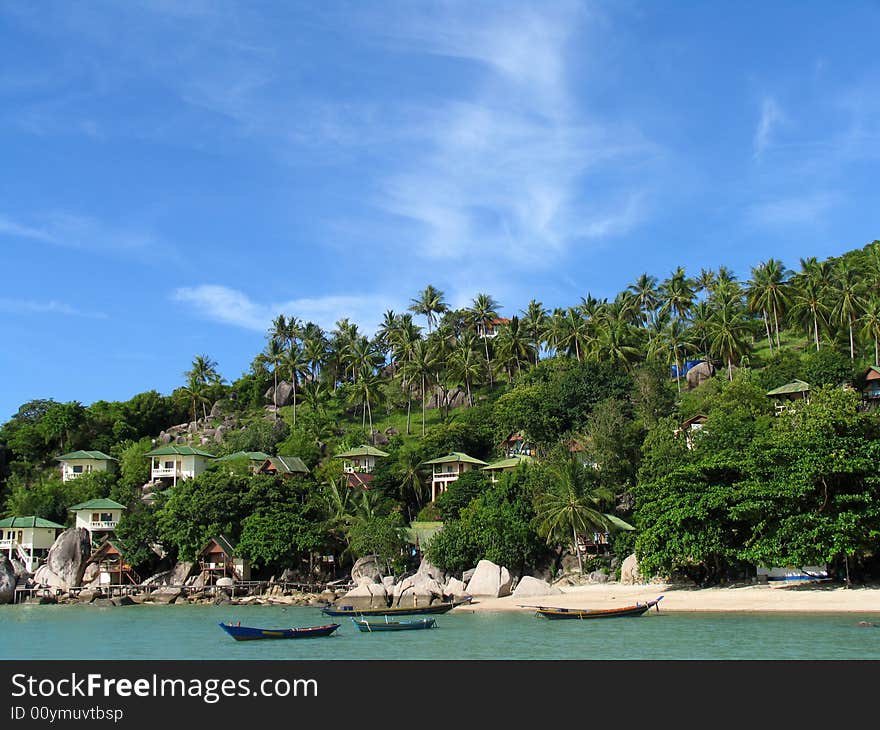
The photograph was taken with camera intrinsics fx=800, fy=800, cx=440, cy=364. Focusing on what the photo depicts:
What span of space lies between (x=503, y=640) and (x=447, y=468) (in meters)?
38.3

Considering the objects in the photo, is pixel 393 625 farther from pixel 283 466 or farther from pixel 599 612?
pixel 283 466

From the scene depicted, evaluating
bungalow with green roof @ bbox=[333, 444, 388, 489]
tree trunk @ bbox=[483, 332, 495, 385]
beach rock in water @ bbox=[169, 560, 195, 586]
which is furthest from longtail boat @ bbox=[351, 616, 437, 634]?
tree trunk @ bbox=[483, 332, 495, 385]

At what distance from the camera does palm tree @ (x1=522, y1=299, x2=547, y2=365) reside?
299ft

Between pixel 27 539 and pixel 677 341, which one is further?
pixel 677 341

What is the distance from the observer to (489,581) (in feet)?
155

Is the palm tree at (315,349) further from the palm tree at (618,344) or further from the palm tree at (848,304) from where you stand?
the palm tree at (848,304)

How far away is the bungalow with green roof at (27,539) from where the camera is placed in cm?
6631

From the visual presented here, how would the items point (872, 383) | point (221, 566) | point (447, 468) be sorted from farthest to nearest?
point (447, 468) → point (872, 383) → point (221, 566)

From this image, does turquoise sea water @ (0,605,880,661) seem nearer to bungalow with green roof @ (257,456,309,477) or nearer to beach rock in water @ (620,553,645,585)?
beach rock in water @ (620,553,645,585)

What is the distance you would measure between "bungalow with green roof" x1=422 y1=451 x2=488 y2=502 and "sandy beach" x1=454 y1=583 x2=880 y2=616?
825 inches

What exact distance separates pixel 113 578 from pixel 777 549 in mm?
48427

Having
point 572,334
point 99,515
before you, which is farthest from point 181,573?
point 572,334

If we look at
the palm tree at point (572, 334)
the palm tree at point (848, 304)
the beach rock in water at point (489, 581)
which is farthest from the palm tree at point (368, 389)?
the palm tree at point (848, 304)
